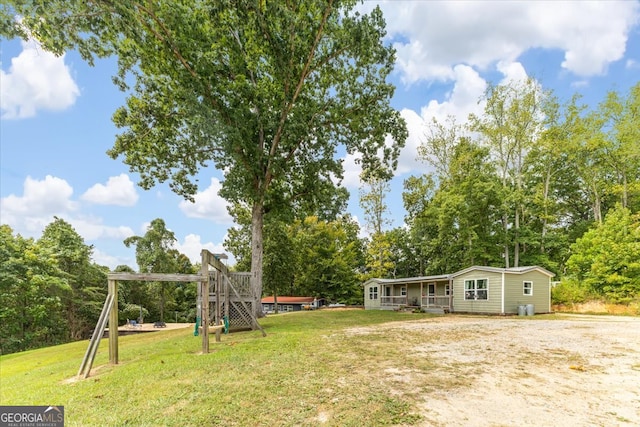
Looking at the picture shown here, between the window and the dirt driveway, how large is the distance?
1043 centimetres

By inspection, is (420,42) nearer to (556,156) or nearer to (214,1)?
(214,1)

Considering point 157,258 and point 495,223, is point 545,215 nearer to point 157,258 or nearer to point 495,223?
point 495,223

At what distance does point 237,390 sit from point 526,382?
4097 mm

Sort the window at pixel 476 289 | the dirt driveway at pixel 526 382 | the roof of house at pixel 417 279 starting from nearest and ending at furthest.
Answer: the dirt driveway at pixel 526 382, the window at pixel 476 289, the roof of house at pixel 417 279

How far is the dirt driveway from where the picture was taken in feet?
11.3

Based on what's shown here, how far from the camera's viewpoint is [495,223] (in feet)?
87.0

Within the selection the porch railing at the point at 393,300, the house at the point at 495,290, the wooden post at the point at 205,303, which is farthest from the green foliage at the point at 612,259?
the wooden post at the point at 205,303

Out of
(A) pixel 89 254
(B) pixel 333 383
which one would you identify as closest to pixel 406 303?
(B) pixel 333 383

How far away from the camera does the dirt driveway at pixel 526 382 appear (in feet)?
11.3

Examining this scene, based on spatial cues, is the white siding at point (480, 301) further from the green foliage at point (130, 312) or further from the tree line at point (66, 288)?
the green foliage at point (130, 312)

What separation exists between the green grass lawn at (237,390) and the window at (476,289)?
13.4 meters

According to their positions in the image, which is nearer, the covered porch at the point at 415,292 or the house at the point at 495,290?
the house at the point at 495,290

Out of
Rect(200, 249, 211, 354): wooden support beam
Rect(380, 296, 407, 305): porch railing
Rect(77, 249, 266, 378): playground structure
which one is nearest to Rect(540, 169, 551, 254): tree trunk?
Rect(380, 296, 407, 305): porch railing

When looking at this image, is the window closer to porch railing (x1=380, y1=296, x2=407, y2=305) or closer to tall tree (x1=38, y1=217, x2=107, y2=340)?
porch railing (x1=380, y1=296, x2=407, y2=305)
